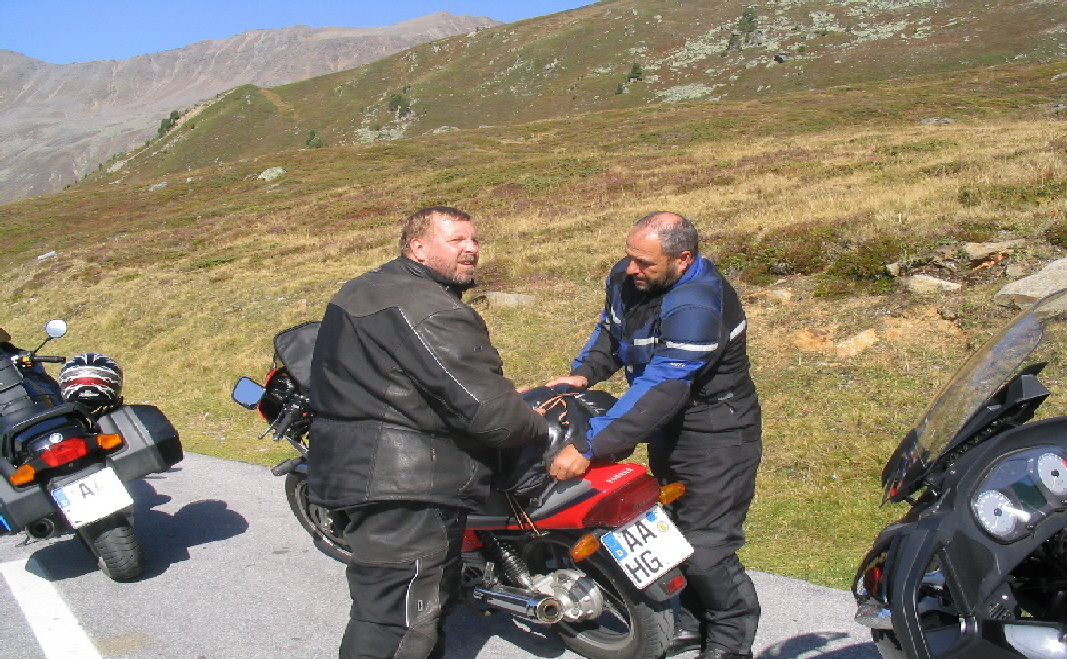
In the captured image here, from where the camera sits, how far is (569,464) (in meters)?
3.26

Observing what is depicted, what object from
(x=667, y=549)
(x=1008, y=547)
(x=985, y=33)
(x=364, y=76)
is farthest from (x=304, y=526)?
(x=364, y=76)

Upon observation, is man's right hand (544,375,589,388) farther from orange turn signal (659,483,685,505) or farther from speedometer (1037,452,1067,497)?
speedometer (1037,452,1067,497)

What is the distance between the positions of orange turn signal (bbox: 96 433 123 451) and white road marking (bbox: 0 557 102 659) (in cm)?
85

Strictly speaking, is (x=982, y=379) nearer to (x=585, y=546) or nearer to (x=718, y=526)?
(x=718, y=526)

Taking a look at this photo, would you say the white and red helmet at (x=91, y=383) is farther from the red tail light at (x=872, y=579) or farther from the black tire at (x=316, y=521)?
the red tail light at (x=872, y=579)

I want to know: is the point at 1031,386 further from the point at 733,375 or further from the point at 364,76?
the point at 364,76

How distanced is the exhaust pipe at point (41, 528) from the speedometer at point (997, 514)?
4.89 m

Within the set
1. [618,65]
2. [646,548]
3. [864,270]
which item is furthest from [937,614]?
[618,65]

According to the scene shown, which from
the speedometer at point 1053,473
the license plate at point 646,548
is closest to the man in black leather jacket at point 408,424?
the license plate at point 646,548

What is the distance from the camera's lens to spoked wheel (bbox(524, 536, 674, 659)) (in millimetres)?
3496

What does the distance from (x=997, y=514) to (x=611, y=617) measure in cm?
208

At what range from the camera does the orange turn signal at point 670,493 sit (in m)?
3.46

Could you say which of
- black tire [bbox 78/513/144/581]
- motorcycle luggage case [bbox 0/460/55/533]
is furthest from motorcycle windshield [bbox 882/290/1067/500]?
motorcycle luggage case [bbox 0/460/55/533]

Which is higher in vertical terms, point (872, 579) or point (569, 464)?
point (569, 464)
